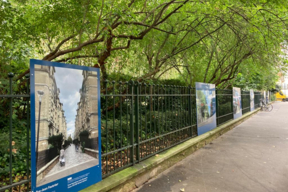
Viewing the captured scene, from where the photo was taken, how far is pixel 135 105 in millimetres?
3996

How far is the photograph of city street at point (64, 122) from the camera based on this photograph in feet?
7.52

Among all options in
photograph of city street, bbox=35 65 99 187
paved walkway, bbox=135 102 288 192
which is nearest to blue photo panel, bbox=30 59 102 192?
photograph of city street, bbox=35 65 99 187

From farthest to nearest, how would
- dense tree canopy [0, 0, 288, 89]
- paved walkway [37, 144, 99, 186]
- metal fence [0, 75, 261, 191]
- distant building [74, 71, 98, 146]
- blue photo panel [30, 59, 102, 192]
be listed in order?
dense tree canopy [0, 0, 288, 89]
metal fence [0, 75, 261, 191]
distant building [74, 71, 98, 146]
paved walkway [37, 144, 99, 186]
blue photo panel [30, 59, 102, 192]

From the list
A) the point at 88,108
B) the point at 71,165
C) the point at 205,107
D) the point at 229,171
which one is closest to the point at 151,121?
the point at 229,171

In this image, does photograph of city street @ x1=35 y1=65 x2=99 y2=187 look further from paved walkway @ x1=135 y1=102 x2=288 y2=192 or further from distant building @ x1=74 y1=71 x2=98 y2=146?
paved walkway @ x1=135 y1=102 x2=288 y2=192

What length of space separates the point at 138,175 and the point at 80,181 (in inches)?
48.4

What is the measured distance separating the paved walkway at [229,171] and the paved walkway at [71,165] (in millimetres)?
1193

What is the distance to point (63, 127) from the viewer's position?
2566 mm

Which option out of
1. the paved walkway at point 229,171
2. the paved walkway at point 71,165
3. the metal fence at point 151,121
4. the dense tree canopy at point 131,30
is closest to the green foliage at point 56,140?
the paved walkway at point 71,165

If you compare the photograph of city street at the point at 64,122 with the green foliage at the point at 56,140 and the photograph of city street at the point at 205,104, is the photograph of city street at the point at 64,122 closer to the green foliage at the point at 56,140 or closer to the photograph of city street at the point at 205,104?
the green foliage at the point at 56,140

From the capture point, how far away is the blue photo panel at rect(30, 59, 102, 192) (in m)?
2.26

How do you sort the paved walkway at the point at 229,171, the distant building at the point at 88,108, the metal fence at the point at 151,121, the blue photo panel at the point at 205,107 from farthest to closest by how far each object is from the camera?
the blue photo panel at the point at 205,107
the metal fence at the point at 151,121
the paved walkway at the point at 229,171
the distant building at the point at 88,108

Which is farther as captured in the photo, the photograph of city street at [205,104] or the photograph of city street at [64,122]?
the photograph of city street at [205,104]

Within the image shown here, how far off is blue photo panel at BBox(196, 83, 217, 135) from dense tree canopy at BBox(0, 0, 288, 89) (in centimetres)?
180
